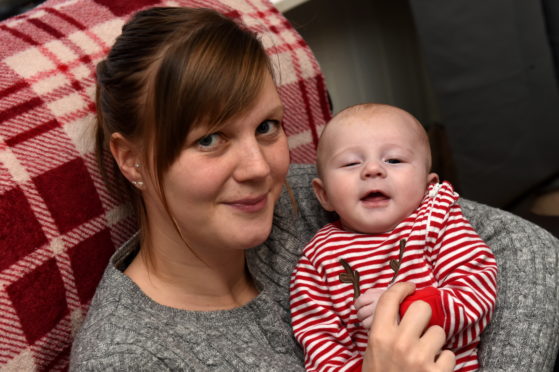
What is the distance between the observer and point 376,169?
1.10m

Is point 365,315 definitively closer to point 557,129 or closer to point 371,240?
point 371,240

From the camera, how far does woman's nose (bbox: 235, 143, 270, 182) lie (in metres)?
→ 0.96

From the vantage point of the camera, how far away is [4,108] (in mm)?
1037

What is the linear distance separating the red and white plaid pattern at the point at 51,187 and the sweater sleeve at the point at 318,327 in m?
0.33

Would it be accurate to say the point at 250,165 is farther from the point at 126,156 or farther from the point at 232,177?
the point at 126,156

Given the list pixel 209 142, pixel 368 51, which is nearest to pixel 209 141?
pixel 209 142

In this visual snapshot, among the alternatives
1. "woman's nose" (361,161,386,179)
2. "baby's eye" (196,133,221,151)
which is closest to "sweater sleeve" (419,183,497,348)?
"woman's nose" (361,161,386,179)

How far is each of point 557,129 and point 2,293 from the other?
1775 mm

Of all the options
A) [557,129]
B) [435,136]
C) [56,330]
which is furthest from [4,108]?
[435,136]

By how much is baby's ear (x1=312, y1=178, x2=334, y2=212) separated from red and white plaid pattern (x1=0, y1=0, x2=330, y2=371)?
1.14 feet

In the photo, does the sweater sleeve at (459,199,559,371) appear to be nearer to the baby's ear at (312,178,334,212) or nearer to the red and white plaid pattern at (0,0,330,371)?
the baby's ear at (312,178,334,212)

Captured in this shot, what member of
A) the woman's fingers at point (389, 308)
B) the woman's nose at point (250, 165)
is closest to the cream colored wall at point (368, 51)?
the woman's nose at point (250, 165)

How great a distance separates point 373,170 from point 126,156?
41cm

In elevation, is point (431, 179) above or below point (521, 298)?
above
